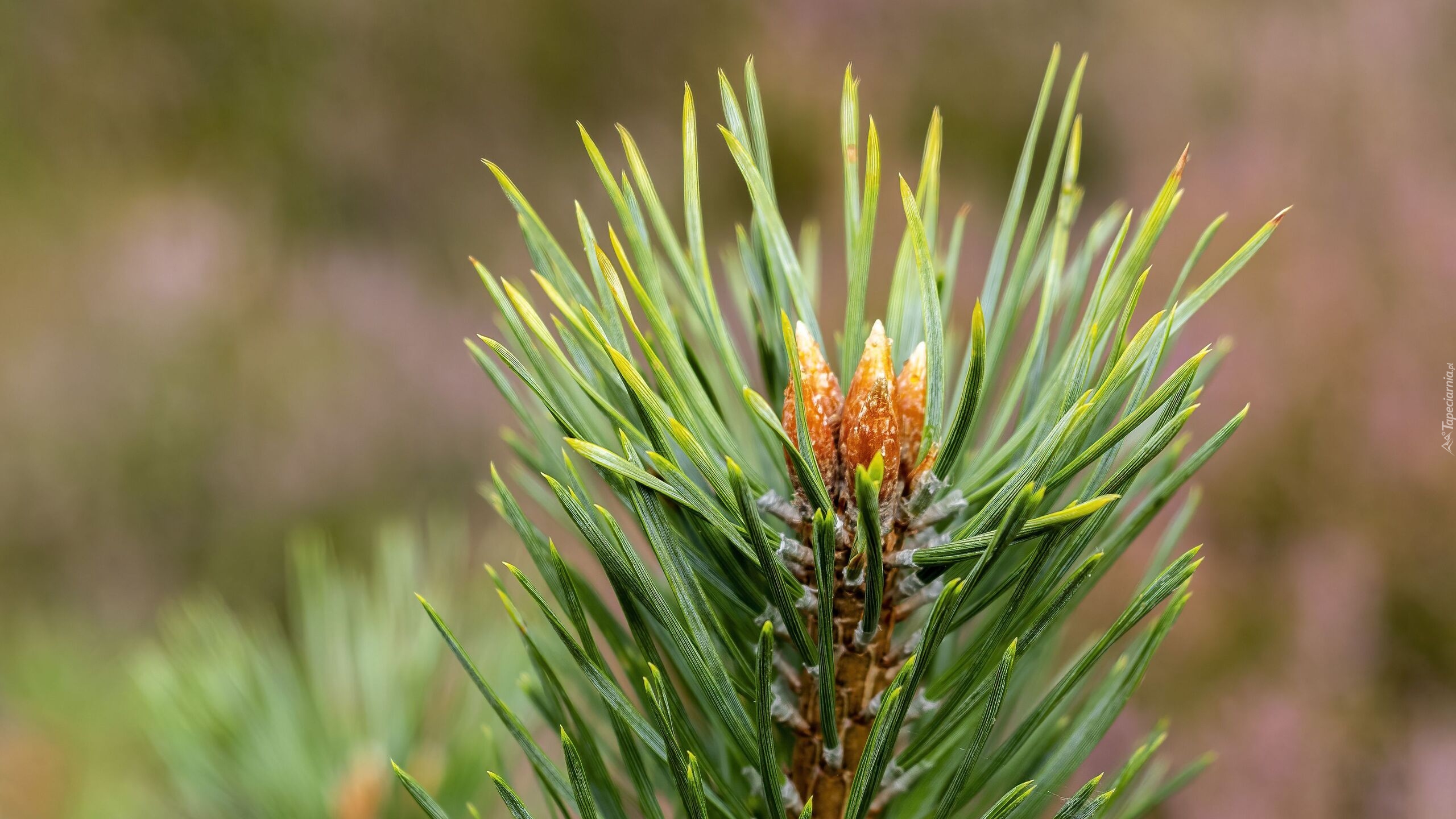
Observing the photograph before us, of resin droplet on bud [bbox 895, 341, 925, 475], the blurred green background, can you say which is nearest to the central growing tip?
resin droplet on bud [bbox 895, 341, 925, 475]

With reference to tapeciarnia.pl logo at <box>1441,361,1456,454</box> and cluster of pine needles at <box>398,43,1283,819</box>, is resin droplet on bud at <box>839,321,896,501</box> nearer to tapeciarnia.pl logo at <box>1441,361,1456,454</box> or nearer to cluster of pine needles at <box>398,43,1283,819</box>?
cluster of pine needles at <box>398,43,1283,819</box>

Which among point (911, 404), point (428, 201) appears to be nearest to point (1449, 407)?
point (911, 404)

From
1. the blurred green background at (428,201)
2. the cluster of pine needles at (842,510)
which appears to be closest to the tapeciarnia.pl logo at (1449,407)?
the blurred green background at (428,201)

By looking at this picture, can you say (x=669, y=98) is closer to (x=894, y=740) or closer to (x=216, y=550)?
(x=216, y=550)

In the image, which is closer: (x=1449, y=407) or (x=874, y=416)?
(x=874, y=416)

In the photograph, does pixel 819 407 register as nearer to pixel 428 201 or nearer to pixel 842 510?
pixel 842 510

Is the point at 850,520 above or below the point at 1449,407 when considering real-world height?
above
